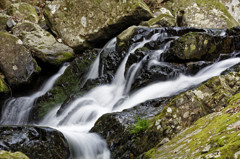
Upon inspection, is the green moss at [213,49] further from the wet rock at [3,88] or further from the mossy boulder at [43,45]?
the wet rock at [3,88]

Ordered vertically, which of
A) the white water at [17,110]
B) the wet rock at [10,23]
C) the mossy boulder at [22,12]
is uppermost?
the mossy boulder at [22,12]

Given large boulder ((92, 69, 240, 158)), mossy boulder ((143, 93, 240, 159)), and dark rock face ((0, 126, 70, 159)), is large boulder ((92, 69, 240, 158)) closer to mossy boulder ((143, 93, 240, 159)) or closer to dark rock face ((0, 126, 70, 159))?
mossy boulder ((143, 93, 240, 159))

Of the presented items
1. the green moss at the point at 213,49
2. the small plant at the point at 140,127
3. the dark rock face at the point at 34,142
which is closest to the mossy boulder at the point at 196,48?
the green moss at the point at 213,49

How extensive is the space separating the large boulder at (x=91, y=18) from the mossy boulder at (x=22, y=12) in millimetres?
2225

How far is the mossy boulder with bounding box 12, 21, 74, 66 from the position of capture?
1105 cm

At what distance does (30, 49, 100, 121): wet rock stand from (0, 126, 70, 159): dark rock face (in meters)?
4.50

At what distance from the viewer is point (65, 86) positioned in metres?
9.88

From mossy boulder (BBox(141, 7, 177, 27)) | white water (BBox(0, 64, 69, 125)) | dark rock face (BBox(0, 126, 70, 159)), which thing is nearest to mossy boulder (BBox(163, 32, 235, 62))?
mossy boulder (BBox(141, 7, 177, 27))

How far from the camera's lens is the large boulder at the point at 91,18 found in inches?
479

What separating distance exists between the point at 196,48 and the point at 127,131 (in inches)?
180

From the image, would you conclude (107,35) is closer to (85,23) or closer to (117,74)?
(85,23)

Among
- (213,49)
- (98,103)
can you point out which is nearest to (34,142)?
(98,103)

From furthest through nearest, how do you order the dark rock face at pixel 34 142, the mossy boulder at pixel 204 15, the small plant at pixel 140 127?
the mossy boulder at pixel 204 15 < the small plant at pixel 140 127 < the dark rock face at pixel 34 142

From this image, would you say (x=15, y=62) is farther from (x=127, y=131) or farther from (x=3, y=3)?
(x=3, y=3)
